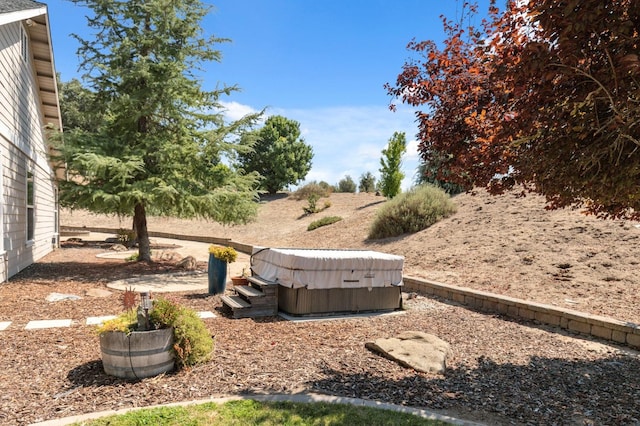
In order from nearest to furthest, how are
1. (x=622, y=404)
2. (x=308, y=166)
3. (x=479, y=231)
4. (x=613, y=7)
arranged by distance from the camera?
(x=613, y=7), (x=622, y=404), (x=479, y=231), (x=308, y=166)

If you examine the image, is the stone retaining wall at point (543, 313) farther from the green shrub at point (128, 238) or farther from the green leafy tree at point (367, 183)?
the green leafy tree at point (367, 183)

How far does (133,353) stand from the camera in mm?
3654

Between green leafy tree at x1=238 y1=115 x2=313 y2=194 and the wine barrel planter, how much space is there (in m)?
33.8

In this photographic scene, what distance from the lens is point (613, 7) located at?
2.34 m

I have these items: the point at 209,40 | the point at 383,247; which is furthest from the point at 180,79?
the point at 383,247

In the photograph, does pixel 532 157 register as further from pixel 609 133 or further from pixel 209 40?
pixel 209 40

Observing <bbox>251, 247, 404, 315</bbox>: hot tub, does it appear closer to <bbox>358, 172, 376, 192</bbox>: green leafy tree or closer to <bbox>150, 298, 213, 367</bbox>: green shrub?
<bbox>150, 298, 213, 367</bbox>: green shrub

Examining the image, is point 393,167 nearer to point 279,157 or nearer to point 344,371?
point 279,157

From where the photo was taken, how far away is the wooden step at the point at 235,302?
6.23 metres

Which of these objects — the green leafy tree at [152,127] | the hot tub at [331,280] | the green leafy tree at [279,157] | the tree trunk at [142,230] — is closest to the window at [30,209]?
the green leafy tree at [152,127]

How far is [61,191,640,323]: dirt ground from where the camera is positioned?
7.26m

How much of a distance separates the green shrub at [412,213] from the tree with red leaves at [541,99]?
9.73 metres

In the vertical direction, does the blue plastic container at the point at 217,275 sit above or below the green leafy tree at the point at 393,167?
below

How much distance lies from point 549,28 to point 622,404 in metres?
3.46
